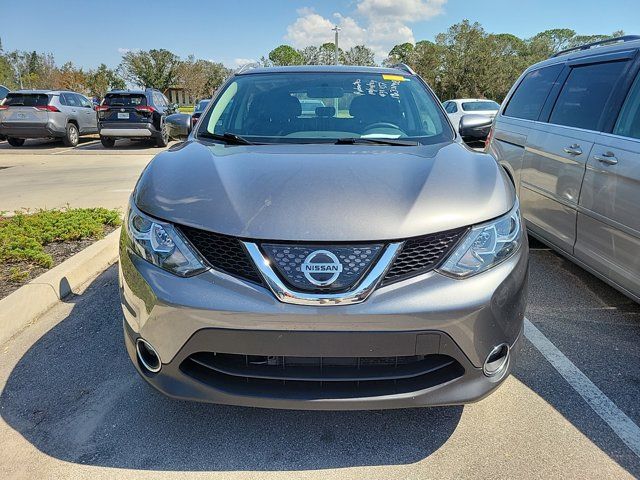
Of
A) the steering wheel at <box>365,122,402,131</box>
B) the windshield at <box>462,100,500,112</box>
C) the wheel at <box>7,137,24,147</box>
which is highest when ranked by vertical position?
the steering wheel at <box>365,122,402,131</box>

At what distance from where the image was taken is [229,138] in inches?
115

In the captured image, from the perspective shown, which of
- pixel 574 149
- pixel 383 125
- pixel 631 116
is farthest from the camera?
pixel 574 149

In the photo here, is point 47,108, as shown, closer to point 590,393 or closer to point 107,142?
point 107,142

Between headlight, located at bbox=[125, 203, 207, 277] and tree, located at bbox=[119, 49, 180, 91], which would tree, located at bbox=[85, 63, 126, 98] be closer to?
tree, located at bbox=[119, 49, 180, 91]

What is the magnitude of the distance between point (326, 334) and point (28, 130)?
51.5 ft

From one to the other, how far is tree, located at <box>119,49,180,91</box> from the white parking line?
59.1 m

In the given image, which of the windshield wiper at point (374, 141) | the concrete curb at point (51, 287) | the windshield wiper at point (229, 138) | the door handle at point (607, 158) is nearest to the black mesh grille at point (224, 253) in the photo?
the windshield wiper at point (229, 138)

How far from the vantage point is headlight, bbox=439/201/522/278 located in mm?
1914

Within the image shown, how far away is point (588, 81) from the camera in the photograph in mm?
3881

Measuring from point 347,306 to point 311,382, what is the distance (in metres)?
0.36

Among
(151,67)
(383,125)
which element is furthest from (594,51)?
(151,67)

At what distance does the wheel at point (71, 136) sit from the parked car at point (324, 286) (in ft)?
49.8

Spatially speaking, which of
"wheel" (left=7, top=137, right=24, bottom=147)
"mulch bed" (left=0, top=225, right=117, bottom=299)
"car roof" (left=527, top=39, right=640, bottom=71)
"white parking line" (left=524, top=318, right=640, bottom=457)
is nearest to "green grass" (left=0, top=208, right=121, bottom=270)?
"mulch bed" (left=0, top=225, right=117, bottom=299)

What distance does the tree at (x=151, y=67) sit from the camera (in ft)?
186
